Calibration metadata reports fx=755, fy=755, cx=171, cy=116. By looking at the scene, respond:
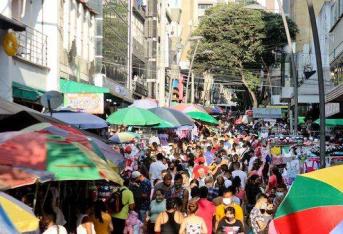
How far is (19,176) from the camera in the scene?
27.9 ft

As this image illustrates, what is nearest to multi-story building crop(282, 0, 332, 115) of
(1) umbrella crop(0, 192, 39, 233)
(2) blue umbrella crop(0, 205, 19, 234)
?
(1) umbrella crop(0, 192, 39, 233)

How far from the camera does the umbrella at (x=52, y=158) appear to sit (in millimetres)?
8812

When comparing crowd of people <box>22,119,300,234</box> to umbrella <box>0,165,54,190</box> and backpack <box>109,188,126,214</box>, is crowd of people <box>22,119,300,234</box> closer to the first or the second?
backpack <box>109,188,126,214</box>

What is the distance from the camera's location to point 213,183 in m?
15.6

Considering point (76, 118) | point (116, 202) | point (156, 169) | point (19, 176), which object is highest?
point (76, 118)

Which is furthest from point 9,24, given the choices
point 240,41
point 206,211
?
point 240,41

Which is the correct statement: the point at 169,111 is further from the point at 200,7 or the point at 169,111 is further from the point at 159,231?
the point at 200,7

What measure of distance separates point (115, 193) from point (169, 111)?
14.7 metres

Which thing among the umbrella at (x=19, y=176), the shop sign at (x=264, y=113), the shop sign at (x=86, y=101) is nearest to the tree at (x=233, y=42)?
the shop sign at (x=264, y=113)

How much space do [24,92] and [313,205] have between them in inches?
610

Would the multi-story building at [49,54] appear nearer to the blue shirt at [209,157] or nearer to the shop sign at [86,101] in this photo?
the shop sign at [86,101]

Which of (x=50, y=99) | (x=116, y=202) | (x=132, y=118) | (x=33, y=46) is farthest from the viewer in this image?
(x=33, y=46)

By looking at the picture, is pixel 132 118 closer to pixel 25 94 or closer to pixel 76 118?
pixel 25 94

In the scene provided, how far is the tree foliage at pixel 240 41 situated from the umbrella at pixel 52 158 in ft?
178
